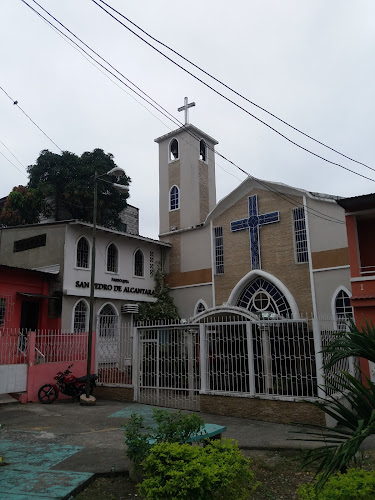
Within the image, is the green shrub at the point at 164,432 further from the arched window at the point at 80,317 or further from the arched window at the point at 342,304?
the arched window at the point at 80,317

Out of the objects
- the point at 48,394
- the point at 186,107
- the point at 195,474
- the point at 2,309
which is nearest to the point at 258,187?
the point at 186,107

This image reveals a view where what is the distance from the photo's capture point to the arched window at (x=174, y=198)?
24.9 m

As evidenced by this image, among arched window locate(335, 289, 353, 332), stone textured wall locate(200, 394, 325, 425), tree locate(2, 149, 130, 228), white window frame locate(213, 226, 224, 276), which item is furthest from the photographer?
tree locate(2, 149, 130, 228)

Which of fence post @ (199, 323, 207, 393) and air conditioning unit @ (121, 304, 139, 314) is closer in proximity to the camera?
fence post @ (199, 323, 207, 393)

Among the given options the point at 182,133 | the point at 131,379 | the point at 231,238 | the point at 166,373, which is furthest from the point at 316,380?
the point at 182,133

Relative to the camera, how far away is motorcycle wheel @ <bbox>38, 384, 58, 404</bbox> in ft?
41.5

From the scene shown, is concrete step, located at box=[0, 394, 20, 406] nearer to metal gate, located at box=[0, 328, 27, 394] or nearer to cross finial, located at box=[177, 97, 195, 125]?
metal gate, located at box=[0, 328, 27, 394]

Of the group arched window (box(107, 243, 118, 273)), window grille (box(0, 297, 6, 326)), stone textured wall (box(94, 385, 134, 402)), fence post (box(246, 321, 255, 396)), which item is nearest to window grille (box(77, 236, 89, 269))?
arched window (box(107, 243, 118, 273))

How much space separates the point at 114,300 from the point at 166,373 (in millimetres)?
9167

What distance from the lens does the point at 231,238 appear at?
21.1m

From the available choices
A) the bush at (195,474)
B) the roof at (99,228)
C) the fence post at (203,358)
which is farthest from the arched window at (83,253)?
the bush at (195,474)

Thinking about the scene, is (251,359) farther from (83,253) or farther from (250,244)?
(83,253)

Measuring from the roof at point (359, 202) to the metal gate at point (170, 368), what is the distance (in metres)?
5.73

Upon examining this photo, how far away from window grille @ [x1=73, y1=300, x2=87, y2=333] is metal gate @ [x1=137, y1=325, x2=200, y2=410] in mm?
6804
